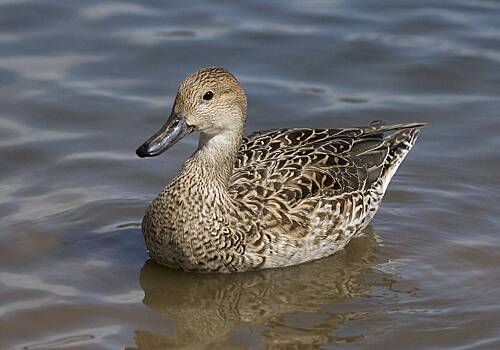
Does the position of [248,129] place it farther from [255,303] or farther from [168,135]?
[255,303]

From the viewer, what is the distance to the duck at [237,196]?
8695mm

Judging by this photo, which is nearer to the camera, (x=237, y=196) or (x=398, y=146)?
(x=237, y=196)

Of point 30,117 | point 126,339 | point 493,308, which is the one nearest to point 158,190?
point 30,117

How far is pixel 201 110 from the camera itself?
8617 mm

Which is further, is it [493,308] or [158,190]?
[158,190]

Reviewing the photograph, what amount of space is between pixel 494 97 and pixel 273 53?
7.23ft

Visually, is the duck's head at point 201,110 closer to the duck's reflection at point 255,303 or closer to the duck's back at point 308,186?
the duck's back at point 308,186

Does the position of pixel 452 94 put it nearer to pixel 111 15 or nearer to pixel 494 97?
pixel 494 97

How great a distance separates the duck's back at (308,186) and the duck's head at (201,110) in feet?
1.95

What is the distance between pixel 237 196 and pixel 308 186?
56cm

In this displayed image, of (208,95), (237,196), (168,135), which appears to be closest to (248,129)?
(237,196)

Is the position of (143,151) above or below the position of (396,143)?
above

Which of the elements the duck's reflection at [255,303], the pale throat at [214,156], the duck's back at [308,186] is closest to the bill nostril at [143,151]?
the pale throat at [214,156]

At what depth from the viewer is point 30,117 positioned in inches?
438
